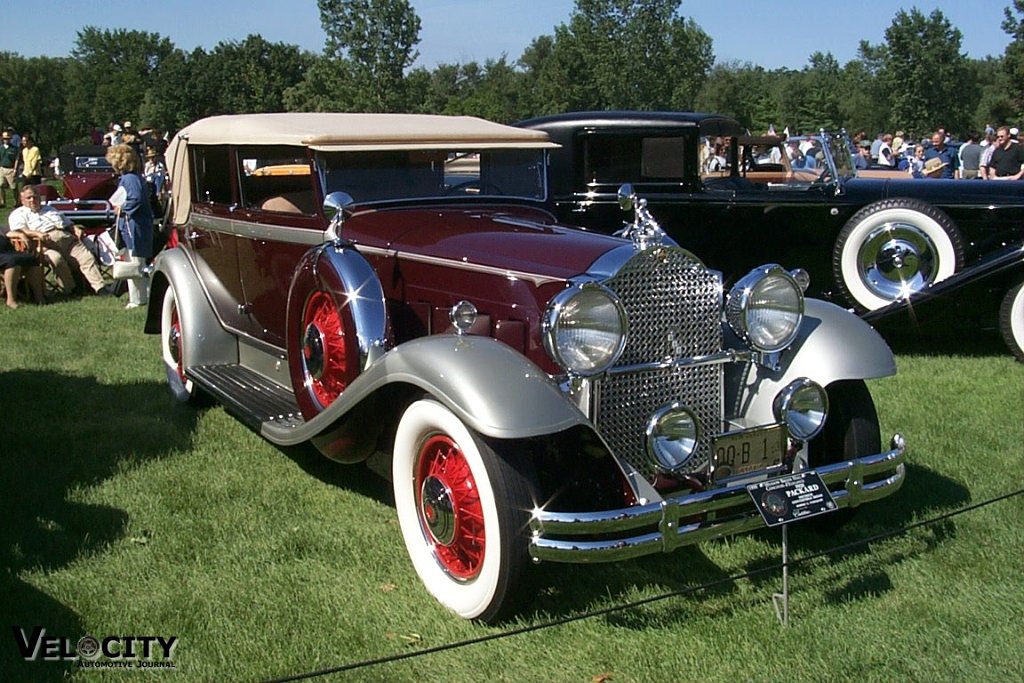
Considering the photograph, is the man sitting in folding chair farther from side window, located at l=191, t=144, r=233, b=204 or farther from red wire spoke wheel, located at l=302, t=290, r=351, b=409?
red wire spoke wheel, located at l=302, t=290, r=351, b=409

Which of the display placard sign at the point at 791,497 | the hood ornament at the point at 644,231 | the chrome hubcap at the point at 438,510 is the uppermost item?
the hood ornament at the point at 644,231

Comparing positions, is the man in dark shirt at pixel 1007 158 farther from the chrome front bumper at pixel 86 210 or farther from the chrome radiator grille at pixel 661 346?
the chrome radiator grille at pixel 661 346

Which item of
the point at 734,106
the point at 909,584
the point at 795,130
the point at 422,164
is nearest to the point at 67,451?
the point at 422,164

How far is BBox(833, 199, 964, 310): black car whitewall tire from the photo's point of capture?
747 centimetres

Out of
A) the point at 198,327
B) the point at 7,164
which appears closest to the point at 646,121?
the point at 198,327

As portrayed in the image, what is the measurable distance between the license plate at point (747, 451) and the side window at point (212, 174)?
339 cm

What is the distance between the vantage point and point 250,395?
502 centimetres

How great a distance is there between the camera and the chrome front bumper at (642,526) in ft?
9.88

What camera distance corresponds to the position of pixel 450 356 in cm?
331

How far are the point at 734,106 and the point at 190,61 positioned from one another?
41473 millimetres

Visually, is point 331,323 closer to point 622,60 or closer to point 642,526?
point 642,526

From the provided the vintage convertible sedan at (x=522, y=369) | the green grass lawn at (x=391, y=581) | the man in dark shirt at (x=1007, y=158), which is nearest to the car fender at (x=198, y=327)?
the green grass lawn at (x=391, y=581)

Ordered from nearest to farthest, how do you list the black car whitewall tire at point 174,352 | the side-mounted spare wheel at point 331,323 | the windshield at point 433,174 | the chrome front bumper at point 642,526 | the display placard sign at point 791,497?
1. the chrome front bumper at point 642,526
2. the display placard sign at point 791,497
3. the side-mounted spare wheel at point 331,323
4. the windshield at point 433,174
5. the black car whitewall tire at point 174,352

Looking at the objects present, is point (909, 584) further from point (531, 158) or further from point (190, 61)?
point (190, 61)
